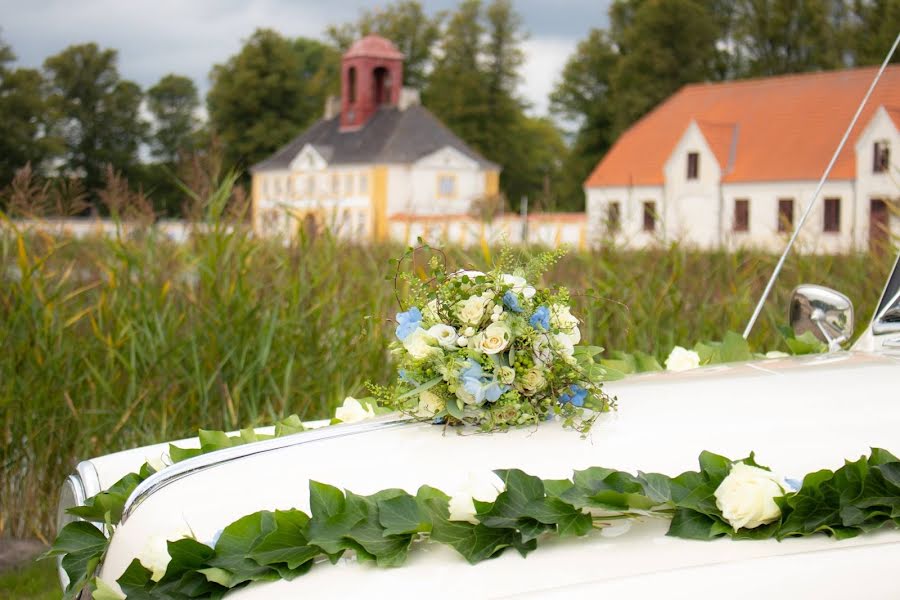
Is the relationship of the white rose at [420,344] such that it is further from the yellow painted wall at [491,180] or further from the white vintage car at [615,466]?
the yellow painted wall at [491,180]

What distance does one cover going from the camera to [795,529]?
61.5 inches

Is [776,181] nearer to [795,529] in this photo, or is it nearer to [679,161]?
[679,161]

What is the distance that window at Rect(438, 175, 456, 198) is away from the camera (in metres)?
55.1

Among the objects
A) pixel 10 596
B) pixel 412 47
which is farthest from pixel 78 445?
pixel 412 47

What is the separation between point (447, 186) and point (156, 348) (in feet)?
170

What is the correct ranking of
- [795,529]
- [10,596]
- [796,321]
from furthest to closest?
[10,596], [796,321], [795,529]

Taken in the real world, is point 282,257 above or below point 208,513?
above

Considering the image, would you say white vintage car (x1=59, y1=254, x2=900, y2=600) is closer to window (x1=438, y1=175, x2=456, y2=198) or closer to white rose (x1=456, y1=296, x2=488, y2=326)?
white rose (x1=456, y1=296, x2=488, y2=326)

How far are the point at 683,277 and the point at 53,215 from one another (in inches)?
139

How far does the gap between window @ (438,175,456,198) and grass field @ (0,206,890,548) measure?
49.5m

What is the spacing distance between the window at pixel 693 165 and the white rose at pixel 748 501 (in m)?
39.7

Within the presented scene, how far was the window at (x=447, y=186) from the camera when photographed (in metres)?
55.1

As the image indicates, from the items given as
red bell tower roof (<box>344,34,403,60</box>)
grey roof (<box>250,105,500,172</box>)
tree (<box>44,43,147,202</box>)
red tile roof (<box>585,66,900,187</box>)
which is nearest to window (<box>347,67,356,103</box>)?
red bell tower roof (<box>344,34,403,60</box>)

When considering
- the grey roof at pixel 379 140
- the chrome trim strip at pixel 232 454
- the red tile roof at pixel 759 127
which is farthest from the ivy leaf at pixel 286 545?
the grey roof at pixel 379 140
